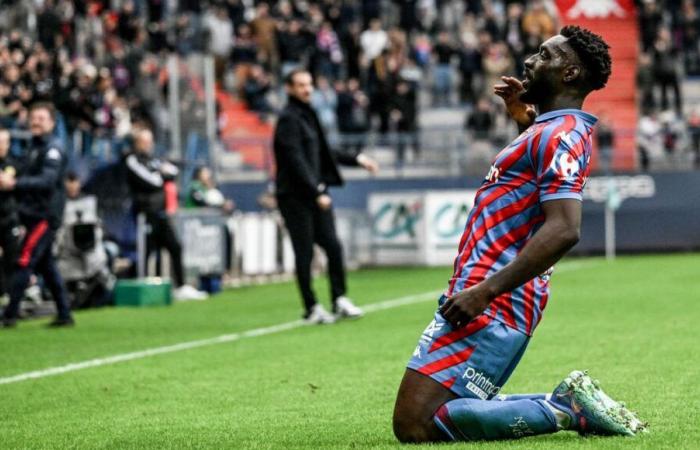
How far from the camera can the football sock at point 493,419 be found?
5.96 m

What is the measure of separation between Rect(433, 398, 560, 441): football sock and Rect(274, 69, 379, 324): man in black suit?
7.09 m

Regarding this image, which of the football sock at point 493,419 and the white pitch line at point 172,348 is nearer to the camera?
the football sock at point 493,419

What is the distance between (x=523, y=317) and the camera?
19.6 ft

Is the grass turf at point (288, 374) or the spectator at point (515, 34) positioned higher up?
the spectator at point (515, 34)

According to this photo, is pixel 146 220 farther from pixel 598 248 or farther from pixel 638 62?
pixel 638 62

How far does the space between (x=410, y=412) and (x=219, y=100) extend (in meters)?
26.2

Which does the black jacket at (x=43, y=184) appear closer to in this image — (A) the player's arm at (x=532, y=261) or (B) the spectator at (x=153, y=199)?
(B) the spectator at (x=153, y=199)

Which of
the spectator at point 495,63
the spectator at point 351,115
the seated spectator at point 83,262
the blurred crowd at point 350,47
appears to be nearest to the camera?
the seated spectator at point 83,262

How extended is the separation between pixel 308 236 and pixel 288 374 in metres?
3.69

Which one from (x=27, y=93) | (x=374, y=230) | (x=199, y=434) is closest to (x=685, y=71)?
(x=374, y=230)

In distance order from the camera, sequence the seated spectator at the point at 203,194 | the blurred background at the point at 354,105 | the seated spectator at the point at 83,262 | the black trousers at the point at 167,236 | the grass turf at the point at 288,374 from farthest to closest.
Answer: the blurred background at the point at 354,105 < the seated spectator at the point at 203,194 < the black trousers at the point at 167,236 < the seated spectator at the point at 83,262 < the grass turf at the point at 288,374

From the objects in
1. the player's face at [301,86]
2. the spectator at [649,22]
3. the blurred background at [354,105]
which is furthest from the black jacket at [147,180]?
the spectator at [649,22]

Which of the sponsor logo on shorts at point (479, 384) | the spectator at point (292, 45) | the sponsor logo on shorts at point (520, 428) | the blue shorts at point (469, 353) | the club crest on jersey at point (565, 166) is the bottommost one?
the sponsor logo on shorts at point (520, 428)

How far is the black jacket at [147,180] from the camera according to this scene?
18.5 metres
